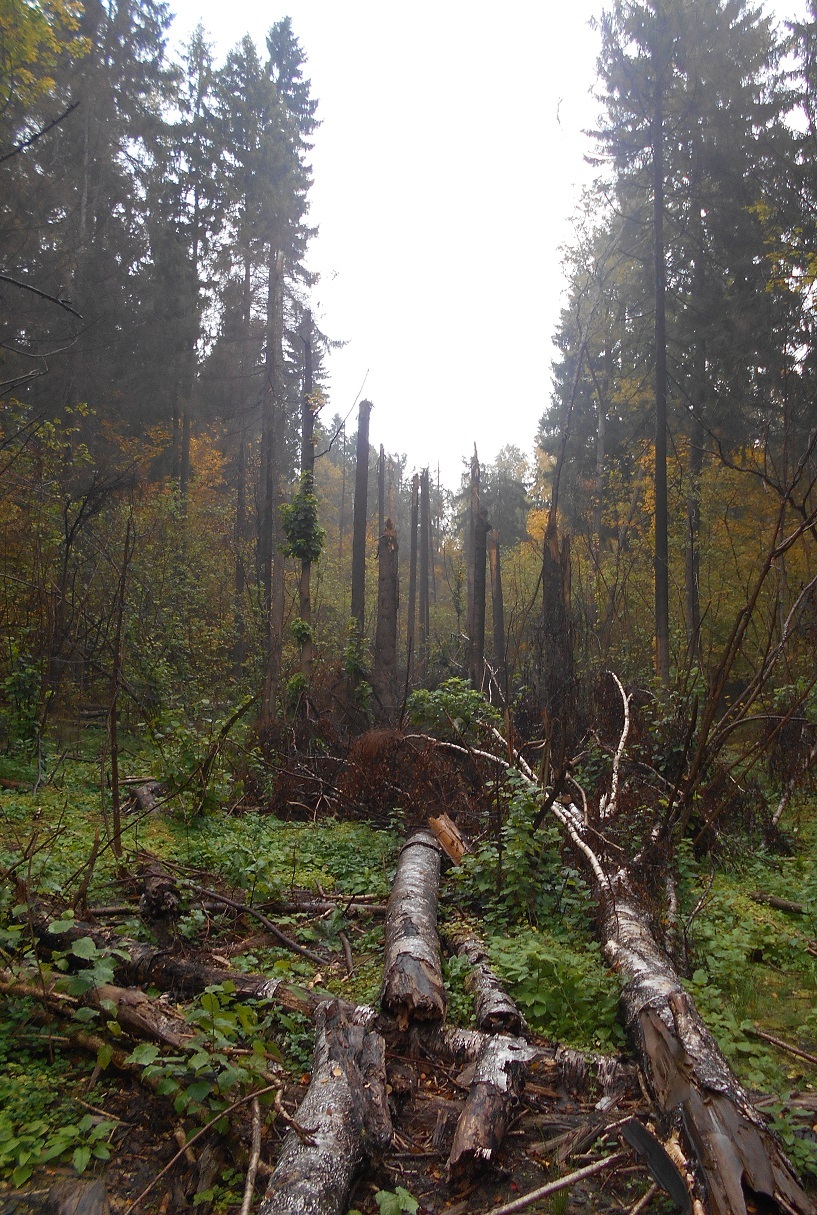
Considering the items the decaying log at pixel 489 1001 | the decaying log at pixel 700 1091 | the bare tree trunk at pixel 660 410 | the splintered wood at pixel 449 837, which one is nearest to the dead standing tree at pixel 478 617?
the bare tree trunk at pixel 660 410

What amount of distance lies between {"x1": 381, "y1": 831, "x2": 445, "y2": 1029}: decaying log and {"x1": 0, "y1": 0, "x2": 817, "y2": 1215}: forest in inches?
1.4

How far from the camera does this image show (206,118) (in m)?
23.7

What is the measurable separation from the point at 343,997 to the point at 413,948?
508 millimetres

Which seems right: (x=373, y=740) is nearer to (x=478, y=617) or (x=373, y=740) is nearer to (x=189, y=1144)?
(x=478, y=617)

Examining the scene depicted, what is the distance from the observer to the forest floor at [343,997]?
284 cm

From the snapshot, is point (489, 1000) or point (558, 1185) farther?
point (489, 1000)

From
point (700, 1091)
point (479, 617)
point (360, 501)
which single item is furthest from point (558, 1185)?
point (360, 501)

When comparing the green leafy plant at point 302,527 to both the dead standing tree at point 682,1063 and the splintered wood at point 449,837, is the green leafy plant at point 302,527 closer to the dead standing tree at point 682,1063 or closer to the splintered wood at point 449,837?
the splintered wood at point 449,837

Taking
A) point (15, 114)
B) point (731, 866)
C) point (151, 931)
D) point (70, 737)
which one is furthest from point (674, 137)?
point (151, 931)

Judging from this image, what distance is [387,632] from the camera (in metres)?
15.7

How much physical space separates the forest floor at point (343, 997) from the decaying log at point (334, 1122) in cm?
13

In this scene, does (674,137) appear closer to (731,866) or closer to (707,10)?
(707,10)

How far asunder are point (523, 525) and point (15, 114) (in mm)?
27000

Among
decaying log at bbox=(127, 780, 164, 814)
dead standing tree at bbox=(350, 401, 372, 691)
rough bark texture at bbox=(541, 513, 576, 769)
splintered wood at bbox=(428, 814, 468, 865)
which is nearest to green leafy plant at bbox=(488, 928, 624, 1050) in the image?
splintered wood at bbox=(428, 814, 468, 865)
